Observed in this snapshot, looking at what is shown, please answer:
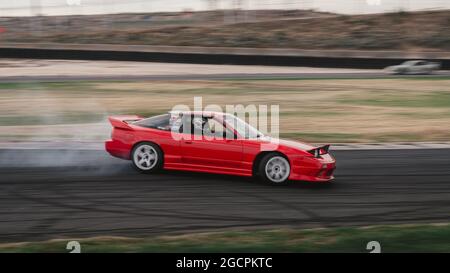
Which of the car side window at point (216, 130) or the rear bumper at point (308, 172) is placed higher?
the car side window at point (216, 130)

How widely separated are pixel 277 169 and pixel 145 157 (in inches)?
86.1

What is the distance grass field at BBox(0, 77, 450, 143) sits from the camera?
17.7m

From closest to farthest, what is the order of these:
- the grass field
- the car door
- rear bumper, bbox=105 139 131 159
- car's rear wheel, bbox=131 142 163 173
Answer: the car door, car's rear wheel, bbox=131 142 163 173, rear bumper, bbox=105 139 131 159, the grass field

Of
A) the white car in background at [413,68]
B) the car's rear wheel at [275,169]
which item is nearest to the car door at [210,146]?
the car's rear wheel at [275,169]

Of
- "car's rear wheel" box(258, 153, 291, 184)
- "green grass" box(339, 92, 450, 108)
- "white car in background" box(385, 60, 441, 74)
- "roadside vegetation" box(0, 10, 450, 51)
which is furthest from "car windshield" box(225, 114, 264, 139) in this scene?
"roadside vegetation" box(0, 10, 450, 51)

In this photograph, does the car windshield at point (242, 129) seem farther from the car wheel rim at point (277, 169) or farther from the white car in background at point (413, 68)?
the white car in background at point (413, 68)

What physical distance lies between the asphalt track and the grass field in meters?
3.89

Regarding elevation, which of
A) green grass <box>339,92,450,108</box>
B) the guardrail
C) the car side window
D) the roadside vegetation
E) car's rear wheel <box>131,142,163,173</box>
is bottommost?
A: car's rear wheel <box>131,142,163,173</box>

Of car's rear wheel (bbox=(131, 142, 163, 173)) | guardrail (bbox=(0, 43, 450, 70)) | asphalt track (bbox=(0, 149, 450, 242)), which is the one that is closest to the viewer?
asphalt track (bbox=(0, 149, 450, 242))

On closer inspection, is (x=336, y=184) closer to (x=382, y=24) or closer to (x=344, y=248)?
(x=344, y=248)

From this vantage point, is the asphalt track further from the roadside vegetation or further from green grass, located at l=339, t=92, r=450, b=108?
the roadside vegetation

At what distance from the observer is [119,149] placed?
40.1ft

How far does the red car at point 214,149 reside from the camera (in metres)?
11.5

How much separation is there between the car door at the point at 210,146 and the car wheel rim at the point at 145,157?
0.50 metres
